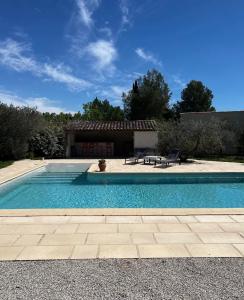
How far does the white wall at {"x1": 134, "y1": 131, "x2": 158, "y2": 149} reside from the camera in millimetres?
25434

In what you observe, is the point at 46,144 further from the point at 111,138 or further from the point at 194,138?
the point at 194,138

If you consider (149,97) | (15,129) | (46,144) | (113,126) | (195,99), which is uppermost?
(195,99)

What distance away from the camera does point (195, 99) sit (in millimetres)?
47625

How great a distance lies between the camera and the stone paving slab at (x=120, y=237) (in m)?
4.56

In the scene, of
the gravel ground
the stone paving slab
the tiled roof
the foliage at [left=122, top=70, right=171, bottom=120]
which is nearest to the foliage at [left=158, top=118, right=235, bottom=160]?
the tiled roof

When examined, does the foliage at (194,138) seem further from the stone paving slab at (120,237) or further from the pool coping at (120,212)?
the stone paving slab at (120,237)

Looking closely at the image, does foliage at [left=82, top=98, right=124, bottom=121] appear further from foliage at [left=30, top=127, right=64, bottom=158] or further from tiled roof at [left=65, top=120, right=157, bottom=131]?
foliage at [left=30, top=127, right=64, bottom=158]

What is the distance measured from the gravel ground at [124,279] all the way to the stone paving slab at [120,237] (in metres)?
0.27

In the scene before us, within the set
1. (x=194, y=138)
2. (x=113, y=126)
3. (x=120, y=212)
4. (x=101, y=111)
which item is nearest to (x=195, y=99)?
(x=101, y=111)

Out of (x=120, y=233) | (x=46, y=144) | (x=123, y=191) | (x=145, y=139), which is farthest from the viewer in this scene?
(x=145, y=139)

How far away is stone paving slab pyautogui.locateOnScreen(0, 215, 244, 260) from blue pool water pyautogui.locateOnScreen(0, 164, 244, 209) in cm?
336

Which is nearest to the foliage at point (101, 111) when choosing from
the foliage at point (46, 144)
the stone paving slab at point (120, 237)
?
the foliage at point (46, 144)

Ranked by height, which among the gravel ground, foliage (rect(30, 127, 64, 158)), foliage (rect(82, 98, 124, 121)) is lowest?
the gravel ground

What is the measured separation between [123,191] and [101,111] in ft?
132
